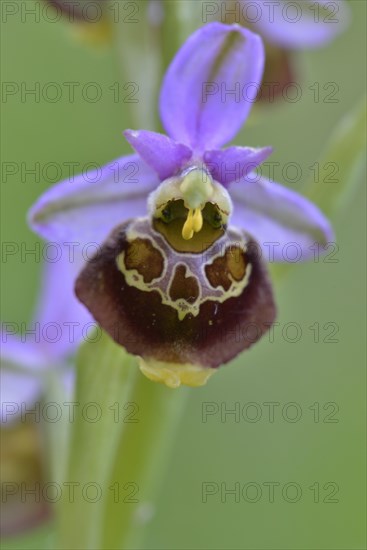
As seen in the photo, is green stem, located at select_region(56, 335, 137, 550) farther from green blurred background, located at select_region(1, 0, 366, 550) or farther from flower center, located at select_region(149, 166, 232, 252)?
green blurred background, located at select_region(1, 0, 366, 550)

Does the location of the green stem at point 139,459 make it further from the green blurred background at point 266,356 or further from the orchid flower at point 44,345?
the green blurred background at point 266,356

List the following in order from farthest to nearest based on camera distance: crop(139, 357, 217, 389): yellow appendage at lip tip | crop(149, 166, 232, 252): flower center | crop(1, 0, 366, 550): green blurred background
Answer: crop(1, 0, 366, 550): green blurred background < crop(149, 166, 232, 252): flower center < crop(139, 357, 217, 389): yellow appendage at lip tip

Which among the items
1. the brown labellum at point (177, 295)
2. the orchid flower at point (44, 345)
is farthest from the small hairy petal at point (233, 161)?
the orchid flower at point (44, 345)

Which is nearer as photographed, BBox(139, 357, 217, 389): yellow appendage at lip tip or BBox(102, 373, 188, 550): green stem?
BBox(139, 357, 217, 389): yellow appendage at lip tip

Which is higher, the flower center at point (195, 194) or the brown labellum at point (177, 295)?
the flower center at point (195, 194)

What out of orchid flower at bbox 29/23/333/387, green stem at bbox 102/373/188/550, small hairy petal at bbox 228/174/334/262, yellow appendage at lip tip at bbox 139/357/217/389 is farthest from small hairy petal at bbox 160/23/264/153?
green stem at bbox 102/373/188/550

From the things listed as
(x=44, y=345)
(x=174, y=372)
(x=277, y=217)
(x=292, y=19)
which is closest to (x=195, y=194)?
(x=277, y=217)
